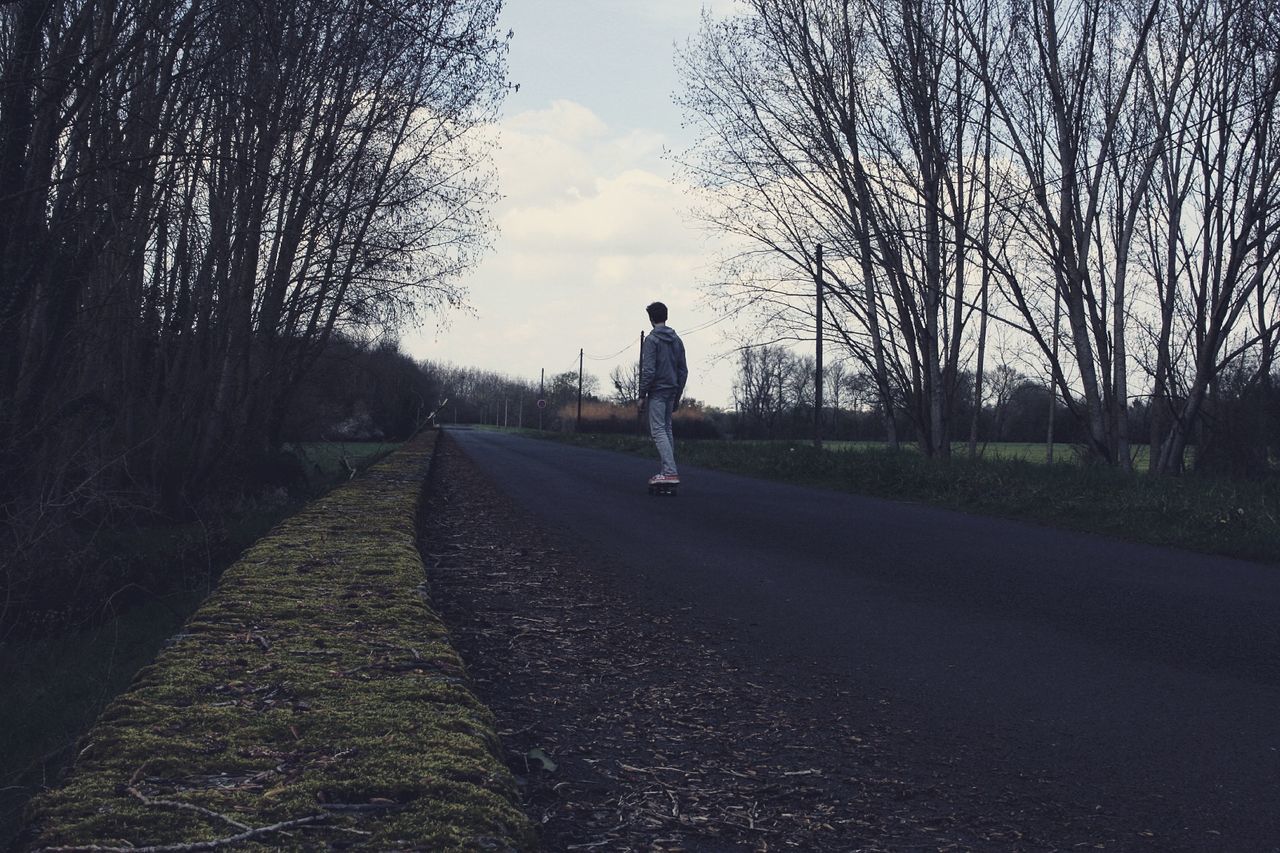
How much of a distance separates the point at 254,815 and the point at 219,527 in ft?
29.4

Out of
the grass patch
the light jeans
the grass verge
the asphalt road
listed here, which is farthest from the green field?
the grass patch

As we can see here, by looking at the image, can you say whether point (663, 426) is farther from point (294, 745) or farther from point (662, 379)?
point (294, 745)

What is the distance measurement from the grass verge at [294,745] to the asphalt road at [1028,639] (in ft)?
4.73

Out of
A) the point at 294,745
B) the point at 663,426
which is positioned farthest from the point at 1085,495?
the point at 294,745

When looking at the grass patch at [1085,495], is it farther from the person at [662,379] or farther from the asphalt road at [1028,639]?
the person at [662,379]

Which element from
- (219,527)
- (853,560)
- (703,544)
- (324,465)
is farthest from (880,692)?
(324,465)

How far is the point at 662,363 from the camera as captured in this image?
1162 centimetres

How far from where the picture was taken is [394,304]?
18.5 meters

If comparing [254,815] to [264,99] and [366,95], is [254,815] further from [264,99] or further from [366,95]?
[366,95]

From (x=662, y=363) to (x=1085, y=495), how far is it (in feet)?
15.9

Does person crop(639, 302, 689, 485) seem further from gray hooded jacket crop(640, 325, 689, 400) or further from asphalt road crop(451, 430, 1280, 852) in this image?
asphalt road crop(451, 430, 1280, 852)

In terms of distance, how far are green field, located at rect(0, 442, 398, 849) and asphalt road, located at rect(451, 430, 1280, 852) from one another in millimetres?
2617

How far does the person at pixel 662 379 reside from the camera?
11.4m

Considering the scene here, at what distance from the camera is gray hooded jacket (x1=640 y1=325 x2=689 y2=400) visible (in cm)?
1153
